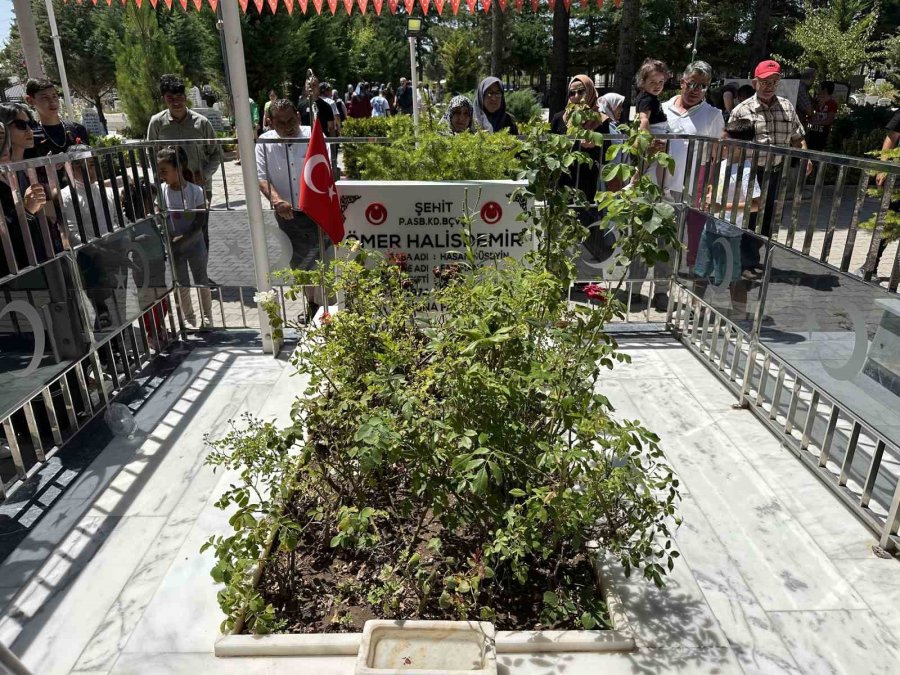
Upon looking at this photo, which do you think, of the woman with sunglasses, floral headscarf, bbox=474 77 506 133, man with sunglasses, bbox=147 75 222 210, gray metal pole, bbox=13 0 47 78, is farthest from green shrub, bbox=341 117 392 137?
the woman with sunglasses

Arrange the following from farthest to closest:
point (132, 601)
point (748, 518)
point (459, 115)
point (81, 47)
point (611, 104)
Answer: point (81, 47) < point (611, 104) < point (459, 115) < point (748, 518) < point (132, 601)

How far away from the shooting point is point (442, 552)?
106 inches

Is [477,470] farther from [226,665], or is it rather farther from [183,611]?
[183,611]

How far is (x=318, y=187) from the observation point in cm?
434

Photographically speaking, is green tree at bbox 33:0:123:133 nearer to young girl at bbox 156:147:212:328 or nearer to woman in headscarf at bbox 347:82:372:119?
woman in headscarf at bbox 347:82:372:119

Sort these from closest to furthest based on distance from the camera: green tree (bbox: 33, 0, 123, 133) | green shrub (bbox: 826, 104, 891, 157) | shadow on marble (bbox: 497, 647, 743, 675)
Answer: shadow on marble (bbox: 497, 647, 743, 675)
green shrub (bbox: 826, 104, 891, 157)
green tree (bbox: 33, 0, 123, 133)

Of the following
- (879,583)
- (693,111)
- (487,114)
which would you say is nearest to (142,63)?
(487,114)

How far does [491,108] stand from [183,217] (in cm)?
302

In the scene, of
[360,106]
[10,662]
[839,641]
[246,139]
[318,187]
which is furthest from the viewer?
[360,106]

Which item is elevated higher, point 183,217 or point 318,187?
point 318,187

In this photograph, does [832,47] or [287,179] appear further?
[832,47]

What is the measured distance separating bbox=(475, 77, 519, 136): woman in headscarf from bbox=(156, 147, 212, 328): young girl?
2674 mm

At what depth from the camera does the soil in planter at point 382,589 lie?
94.7 inches

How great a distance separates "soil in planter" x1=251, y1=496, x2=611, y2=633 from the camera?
241 cm
